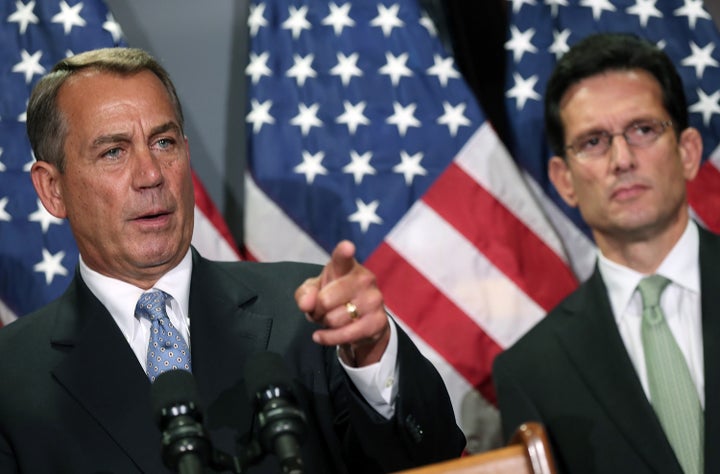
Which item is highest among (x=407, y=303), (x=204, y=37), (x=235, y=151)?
(x=204, y=37)

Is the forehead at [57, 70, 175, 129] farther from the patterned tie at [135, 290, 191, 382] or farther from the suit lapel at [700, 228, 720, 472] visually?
the suit lapel at [700, 228, 720, 472]

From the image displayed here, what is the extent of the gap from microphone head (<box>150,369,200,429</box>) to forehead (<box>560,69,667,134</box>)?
1.59 metres

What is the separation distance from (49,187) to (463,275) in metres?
1.22

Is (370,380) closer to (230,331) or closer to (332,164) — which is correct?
(230,331)

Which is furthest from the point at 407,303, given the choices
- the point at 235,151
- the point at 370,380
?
the point at 370,380

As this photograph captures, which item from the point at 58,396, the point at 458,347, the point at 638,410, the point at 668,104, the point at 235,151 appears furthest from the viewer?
the point at 235,151

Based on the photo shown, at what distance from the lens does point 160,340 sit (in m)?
1.87

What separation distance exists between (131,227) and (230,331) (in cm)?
27

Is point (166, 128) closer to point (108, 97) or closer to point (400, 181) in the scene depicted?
point (108, 97)

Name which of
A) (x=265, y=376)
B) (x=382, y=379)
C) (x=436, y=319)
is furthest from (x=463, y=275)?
(x=265, y=376)

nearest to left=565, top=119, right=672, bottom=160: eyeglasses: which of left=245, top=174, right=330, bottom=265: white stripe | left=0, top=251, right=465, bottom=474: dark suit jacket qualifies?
left=245, top=174, right=330, bottom=265: white stripe

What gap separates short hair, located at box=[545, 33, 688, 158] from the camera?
8.84 feet

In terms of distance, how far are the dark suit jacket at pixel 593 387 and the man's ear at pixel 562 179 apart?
28 cm

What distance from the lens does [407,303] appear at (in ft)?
9.35
